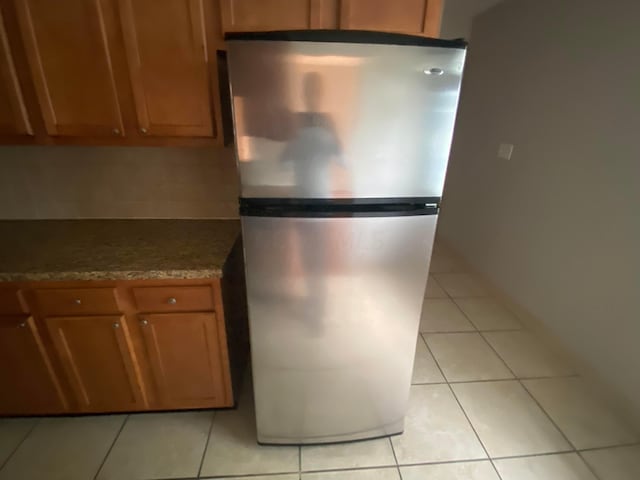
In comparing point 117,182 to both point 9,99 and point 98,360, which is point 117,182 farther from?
point 98,360

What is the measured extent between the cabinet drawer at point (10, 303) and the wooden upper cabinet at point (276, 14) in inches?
52.9

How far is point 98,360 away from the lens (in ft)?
4.55

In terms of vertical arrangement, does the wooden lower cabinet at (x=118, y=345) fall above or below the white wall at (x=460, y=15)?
below

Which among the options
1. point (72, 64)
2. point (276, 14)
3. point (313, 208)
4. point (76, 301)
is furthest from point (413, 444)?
point (72, 64)

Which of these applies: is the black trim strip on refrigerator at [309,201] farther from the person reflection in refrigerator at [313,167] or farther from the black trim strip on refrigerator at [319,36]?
the black trim strip on refrigerator at [319,36]

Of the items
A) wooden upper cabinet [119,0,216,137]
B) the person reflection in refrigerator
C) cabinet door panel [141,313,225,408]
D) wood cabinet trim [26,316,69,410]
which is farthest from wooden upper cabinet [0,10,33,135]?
the person reflection in refrigerator

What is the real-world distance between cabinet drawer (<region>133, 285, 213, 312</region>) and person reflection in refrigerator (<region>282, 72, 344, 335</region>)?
46 cm

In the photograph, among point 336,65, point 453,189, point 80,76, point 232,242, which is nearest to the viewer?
point 336,65

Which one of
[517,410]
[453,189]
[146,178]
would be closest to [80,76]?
[146,178]

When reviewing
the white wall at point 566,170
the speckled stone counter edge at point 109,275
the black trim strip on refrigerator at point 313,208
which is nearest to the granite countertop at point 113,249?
the speckled stone counter edge at point 109,275

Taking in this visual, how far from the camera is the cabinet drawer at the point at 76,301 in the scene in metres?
1.25

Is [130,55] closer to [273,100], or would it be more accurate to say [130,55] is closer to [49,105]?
[49,105]

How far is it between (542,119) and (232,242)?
2262 millimetres

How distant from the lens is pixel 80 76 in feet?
4.02
